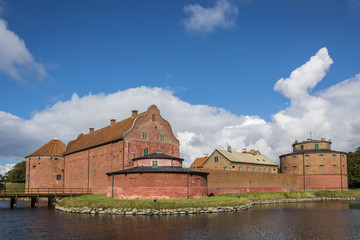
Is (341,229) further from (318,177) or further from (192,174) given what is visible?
(318,177)

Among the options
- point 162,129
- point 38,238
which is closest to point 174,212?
point 38,238

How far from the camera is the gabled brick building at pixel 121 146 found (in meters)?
43.7

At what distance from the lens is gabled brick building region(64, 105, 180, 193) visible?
4369 cm

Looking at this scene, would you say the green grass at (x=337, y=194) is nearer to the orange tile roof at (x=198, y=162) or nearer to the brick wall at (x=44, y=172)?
the orange tile roof at (x=198, y=162)

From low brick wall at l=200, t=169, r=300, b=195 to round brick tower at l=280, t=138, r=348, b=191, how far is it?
2.25 metres

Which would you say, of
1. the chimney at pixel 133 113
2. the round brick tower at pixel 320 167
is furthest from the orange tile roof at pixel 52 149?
the round brick tower at pixel 320 167

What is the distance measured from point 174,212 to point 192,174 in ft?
23.1

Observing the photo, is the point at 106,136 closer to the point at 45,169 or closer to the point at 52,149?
the point at 45,169

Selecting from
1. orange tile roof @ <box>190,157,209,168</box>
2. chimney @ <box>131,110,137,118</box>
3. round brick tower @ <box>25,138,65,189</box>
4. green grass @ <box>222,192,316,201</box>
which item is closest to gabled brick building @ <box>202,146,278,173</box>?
orange tile roof @ <box>190,157,209,168</box>

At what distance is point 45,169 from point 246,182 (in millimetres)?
33674

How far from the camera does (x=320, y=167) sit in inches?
2470

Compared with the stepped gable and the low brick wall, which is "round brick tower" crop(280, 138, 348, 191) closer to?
the low brick wall

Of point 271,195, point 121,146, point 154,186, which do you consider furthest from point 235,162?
point 154,186

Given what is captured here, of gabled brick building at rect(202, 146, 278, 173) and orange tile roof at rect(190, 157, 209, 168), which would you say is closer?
gabled brick building at rect(202, 146, 278, 173)
